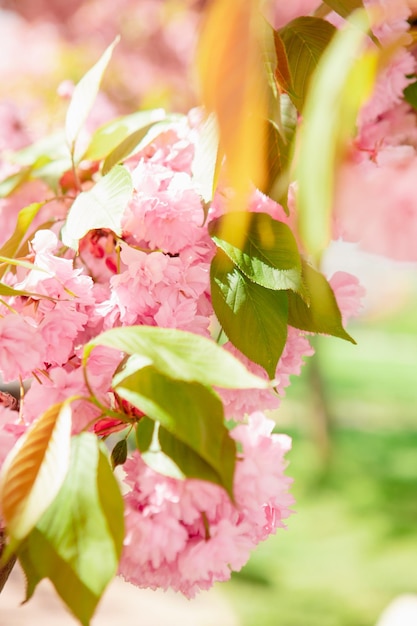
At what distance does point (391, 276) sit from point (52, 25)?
121 inches

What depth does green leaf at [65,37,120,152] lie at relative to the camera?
0.53 metres

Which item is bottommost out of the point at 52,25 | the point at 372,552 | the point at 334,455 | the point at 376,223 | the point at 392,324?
the point at 392,324

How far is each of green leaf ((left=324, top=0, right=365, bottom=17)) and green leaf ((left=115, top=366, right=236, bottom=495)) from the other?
257mm

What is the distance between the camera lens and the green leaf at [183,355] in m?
0.33

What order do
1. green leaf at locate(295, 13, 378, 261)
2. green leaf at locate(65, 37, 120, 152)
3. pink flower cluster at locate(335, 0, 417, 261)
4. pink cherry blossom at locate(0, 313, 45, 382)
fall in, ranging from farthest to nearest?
green leaf at locate(65, 37, 120, 152) < pink cherry blossom at locate(0, 313, 45, 382) < pink flower cluster at locate(335, 0, 417, 261) < green leaf at locate(295, 13, 378, 261)

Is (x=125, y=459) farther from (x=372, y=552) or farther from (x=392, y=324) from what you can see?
(x=392, y=324)

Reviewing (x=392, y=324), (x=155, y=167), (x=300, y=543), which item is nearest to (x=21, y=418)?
(x=155, y=167)

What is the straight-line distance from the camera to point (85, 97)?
0.53m

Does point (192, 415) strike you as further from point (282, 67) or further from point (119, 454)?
point (282, 67)

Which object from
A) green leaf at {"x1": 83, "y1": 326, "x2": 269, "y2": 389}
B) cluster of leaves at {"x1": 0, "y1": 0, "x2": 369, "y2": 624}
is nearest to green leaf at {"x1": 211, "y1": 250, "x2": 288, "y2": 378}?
cluster of leaves at {"x1": 0, "y1": 0, "x2": 369, "y2": 624}

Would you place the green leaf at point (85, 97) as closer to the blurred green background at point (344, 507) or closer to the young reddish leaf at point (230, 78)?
the young reddish leaf at point (230, 78)

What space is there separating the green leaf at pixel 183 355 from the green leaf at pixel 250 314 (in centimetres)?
10

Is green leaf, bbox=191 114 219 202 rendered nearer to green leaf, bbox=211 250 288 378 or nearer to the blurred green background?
green leaf, bbox=211 250 288 378

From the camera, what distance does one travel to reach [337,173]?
0.66ft
